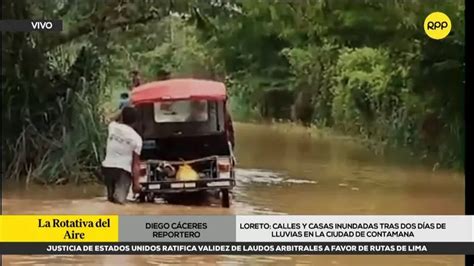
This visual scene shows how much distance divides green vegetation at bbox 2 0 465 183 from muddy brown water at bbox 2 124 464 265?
0.08 meters

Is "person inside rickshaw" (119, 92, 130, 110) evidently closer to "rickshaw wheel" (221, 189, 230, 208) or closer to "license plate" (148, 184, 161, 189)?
"license plate" (148, 184, 161, 189)

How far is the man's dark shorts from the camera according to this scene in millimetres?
4082

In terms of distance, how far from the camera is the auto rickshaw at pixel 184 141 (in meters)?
4.06

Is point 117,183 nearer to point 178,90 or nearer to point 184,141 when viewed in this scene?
point 184,141

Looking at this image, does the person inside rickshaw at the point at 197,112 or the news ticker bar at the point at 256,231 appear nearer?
the news ticker bar at the point at 256,231

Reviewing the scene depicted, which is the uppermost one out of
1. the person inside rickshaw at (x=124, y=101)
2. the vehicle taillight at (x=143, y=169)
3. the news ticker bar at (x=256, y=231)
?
the person inside rickshaw at (x=124, y=101)

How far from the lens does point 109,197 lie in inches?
161

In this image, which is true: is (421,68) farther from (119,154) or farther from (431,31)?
(119,154)

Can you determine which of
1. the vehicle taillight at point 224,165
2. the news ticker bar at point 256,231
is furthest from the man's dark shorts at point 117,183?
the vehicle taillight at point 224,165

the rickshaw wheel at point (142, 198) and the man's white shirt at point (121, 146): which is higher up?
the man's white shirt at point (121, 146)

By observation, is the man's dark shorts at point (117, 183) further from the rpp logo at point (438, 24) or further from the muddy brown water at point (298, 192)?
the rpp logo at point (438, 24)

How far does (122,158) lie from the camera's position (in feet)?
13.4

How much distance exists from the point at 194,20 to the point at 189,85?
264 mm

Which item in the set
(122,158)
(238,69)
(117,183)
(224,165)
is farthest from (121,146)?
(238,69)
